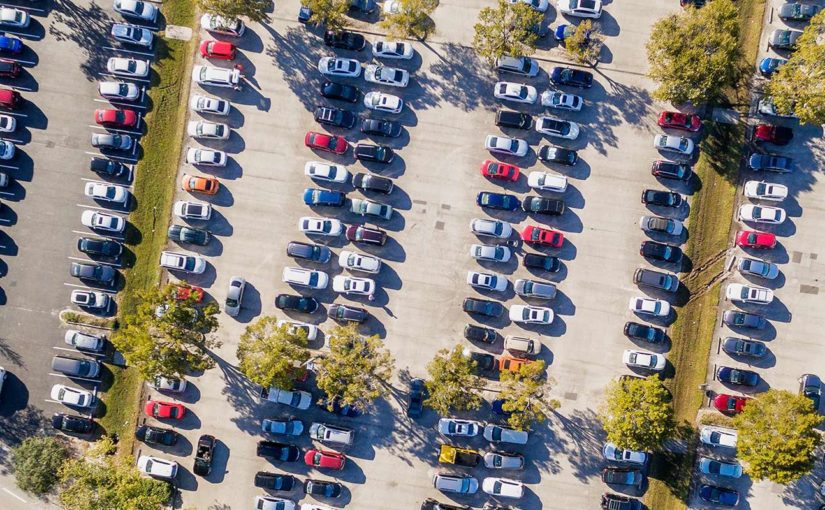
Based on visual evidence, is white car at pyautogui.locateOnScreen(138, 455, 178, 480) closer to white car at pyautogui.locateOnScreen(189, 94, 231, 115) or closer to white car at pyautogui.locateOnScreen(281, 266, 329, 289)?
white car at pyautogui.locateOnScreen(281, 266, 329, 289)

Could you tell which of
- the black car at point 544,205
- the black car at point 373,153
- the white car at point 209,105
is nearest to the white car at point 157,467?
the white car at point 209,105

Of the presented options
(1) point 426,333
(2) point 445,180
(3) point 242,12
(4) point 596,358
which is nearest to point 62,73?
(3) point 242,12

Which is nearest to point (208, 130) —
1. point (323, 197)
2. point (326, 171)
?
point (326, 171)

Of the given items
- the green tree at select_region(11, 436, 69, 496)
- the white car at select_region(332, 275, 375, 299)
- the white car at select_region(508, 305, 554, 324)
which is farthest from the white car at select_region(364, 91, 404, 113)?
the green tree at select_region(11, 436, 69, 496)

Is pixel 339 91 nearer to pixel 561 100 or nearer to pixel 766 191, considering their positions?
pixel 561 100

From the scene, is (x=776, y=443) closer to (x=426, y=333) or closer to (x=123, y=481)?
(x=426, y=333)

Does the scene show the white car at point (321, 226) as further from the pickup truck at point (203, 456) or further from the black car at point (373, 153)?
the pickup truck at point (203, 456)
